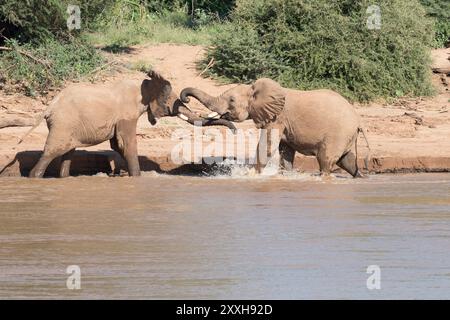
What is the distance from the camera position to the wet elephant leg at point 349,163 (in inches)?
548

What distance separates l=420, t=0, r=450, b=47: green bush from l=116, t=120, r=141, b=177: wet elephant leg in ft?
27.6

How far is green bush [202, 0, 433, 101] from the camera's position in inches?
719

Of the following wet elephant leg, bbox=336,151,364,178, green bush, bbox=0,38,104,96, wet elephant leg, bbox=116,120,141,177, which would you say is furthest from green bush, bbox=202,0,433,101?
wet elephant leg, bbox=116,120,141,177

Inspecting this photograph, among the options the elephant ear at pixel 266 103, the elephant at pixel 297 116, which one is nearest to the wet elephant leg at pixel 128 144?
the elephant at pixel 297 116

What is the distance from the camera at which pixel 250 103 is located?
1378 cm

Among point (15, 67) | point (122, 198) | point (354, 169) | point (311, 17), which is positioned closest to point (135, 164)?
point (122, 198)

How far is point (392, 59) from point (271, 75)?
194 centimetres

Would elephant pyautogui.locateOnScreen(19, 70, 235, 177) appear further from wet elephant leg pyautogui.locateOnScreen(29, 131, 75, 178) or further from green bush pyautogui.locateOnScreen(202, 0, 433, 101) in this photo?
green bush pyautogui.locateOnScreen(202, 0, 433, 101)

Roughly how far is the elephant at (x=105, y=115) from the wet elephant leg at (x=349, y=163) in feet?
4.32

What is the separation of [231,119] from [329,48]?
5.07 meters

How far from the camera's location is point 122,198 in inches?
487

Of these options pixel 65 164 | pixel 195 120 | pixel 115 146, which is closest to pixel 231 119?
pixel 195 120
